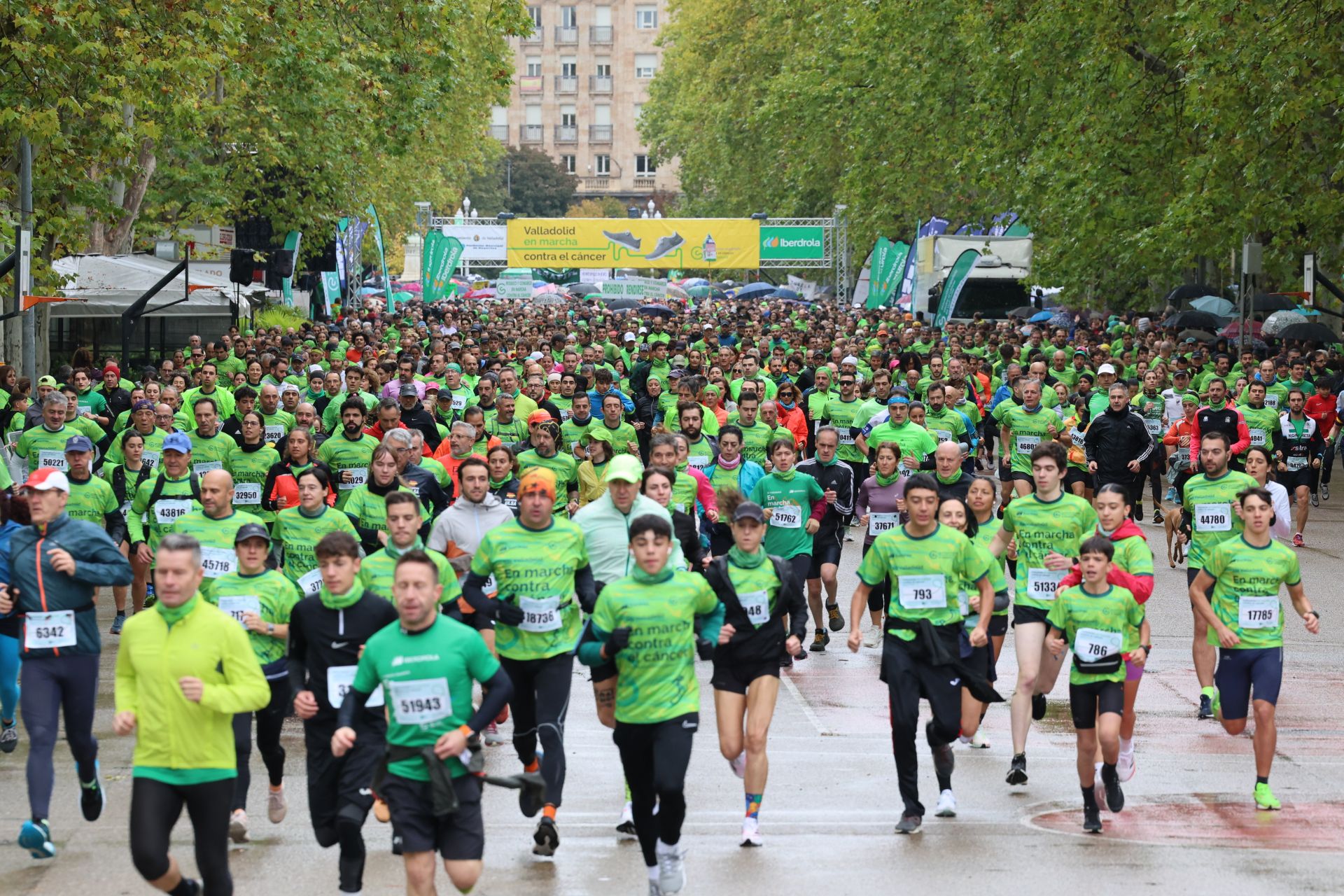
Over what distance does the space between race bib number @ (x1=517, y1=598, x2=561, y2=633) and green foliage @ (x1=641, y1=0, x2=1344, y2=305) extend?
618 inches

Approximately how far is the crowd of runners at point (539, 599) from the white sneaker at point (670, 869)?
0.01 meters

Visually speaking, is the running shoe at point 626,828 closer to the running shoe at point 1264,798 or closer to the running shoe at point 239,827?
the running shoe at point 239,827

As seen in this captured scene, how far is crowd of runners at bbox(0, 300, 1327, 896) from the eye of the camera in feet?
22.4

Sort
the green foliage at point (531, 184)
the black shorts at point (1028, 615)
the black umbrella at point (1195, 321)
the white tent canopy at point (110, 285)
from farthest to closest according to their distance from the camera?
the green foliage at point (531, 184) → the black umbrella at point (1195, 321) → the white tent canopy at point (110, 285) → the black shorts at point (1028, 615)

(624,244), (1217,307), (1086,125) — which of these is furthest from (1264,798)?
(624,244)

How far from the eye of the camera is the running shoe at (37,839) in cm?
820

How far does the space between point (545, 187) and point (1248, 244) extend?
94150 mm

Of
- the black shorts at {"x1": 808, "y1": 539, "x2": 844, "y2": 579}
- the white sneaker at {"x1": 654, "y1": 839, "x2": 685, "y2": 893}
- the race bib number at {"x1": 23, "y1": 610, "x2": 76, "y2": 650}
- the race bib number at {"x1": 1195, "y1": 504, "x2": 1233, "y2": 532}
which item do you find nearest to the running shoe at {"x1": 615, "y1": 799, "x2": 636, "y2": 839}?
the white sneaker at {"x1": 654, "y1": 839, "x2": 685, "y2": 893}

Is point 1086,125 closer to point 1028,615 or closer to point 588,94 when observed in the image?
point 1028,615

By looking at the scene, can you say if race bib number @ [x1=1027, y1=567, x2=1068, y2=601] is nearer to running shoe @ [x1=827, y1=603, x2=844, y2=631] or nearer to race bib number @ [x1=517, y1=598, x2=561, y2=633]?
race bib number @ [x1=517, y1=598, x2=561, y2=633]

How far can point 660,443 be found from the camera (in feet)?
37.0

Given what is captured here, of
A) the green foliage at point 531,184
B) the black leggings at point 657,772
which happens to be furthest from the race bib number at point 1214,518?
the green foliage at point 531,184

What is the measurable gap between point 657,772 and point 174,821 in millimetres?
1892

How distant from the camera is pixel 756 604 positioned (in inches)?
340
